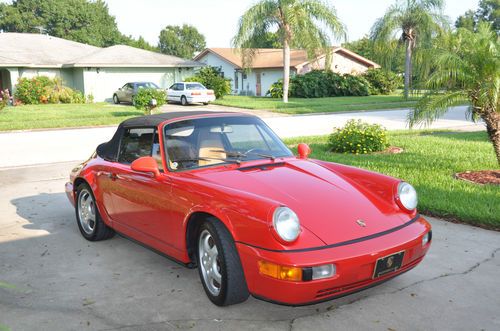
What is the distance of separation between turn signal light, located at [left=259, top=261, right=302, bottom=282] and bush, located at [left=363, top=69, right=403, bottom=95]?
41278mm

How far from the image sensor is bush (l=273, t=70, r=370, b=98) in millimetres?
38750

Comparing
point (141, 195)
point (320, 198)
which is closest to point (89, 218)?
point (141, 195)

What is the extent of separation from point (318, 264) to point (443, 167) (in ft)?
21.0

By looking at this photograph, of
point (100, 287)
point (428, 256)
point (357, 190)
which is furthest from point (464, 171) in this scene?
point (100, 287)

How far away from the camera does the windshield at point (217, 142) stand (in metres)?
4.58

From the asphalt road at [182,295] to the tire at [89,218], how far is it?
0.11 metres

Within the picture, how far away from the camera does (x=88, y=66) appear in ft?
111

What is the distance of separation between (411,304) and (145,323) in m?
2.04

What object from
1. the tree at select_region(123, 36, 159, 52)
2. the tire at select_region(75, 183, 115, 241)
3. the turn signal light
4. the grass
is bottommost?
the tire at select_region(75, 183, 115, 241)

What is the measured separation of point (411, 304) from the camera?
389cm

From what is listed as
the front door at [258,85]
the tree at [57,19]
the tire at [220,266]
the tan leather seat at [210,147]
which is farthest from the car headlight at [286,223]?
the tree at [57,19]

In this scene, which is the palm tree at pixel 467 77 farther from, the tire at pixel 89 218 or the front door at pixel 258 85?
the front door at pixel 258 85

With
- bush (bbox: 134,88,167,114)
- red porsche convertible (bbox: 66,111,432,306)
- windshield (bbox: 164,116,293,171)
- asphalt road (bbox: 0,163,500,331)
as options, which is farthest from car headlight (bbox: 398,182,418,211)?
bush (bbox: 134,88,167,114)

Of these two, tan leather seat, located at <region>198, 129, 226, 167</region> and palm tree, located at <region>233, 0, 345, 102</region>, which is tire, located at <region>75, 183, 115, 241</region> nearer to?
tan leather seat, located at <region>198, 129, 226, 167</region>
